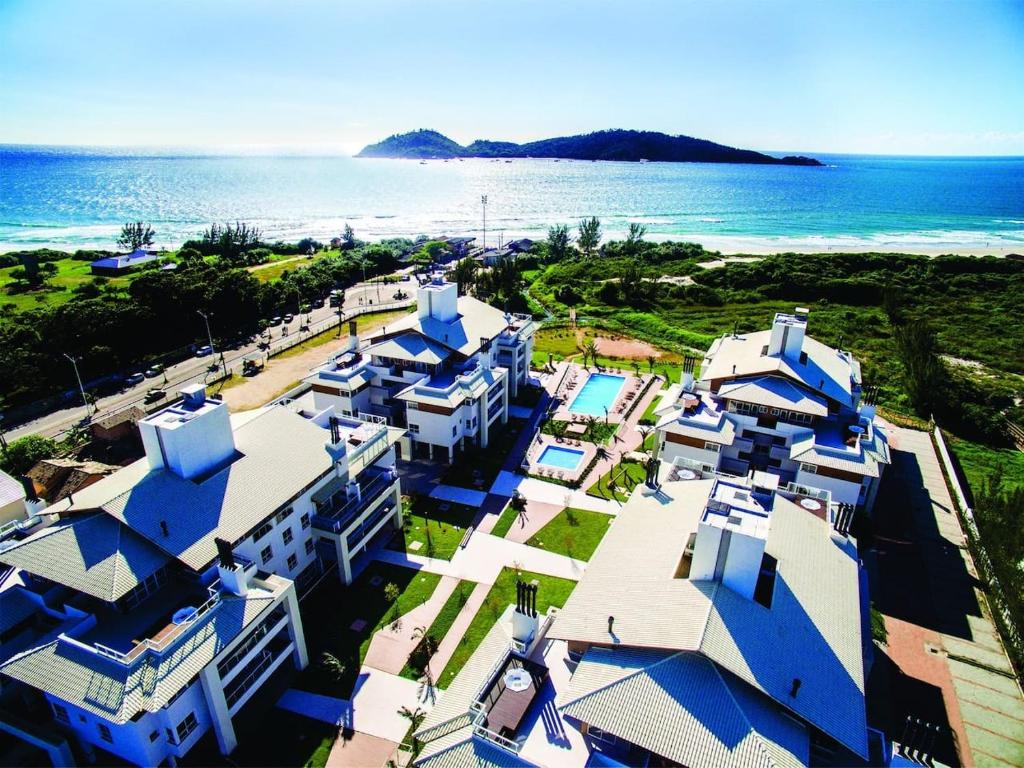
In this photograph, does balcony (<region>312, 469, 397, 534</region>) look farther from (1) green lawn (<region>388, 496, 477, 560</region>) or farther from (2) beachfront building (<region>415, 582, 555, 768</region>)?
(2) beachfront building (<region>415, 582, 555, 768</region>)

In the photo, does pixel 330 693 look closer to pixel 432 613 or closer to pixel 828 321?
pixel 432 613

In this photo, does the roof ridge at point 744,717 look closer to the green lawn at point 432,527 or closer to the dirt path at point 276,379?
the green lawn at point 432,527

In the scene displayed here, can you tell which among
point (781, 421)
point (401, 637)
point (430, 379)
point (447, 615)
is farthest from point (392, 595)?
point (781, 421)

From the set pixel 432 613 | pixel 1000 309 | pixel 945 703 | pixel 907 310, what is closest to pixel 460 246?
pixel 907 310

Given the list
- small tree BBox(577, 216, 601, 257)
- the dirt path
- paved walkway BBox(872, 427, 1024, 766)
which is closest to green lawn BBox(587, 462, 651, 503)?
paved walkway BBox(872, 427, 1024, 766)

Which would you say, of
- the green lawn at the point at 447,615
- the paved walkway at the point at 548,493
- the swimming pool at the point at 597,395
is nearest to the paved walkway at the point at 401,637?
the green lawn at the point at 447,615

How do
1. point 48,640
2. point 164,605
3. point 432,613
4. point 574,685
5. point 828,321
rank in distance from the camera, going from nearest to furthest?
point 574,685, point 48,640, point 164,605, point 432,613, point 828,321
